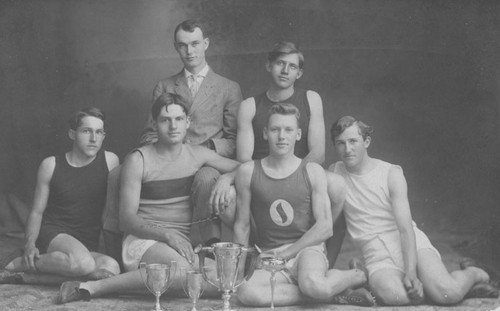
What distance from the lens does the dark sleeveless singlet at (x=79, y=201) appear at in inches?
195

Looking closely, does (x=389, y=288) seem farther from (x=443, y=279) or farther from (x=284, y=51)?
(x=284, y=51)

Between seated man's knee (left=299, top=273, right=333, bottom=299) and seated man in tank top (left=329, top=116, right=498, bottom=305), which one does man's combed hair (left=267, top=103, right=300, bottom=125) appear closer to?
seated man in tank top (left=329, top=116, right=498, bottom=305)

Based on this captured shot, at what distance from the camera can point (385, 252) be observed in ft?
15.0

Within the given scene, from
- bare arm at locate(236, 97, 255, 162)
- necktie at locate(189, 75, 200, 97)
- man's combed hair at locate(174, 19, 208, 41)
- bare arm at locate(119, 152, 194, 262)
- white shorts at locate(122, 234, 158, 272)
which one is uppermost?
man's combed hair at locate(174, 19, 208, 41)

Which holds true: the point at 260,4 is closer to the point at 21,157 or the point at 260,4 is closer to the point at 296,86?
the point at 296,86

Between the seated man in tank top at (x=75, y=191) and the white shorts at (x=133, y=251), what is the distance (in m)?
0.31

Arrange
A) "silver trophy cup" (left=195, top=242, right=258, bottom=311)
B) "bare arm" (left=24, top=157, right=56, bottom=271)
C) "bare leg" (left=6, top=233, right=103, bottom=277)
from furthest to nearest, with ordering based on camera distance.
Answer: "bare arm" (left=24, top=157, right=56, bottom=271) < "bare leg" (left=6, top=233, right=103, bottom=277) < "silver trophy cup" (left=195, top=242, right=258, bottom=311)

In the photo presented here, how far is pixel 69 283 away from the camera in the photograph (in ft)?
14.8

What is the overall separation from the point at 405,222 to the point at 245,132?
3.76ft

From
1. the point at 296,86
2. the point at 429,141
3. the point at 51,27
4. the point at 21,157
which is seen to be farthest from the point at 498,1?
the point at 21,157

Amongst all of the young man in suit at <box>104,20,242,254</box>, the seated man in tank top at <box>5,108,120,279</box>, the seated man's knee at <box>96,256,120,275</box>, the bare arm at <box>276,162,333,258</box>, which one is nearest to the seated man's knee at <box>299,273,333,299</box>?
the bare arm at <box>276,162,333,258</box>

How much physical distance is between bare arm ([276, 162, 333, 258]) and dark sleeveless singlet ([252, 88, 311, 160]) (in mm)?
311

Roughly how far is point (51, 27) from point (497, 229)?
317cm

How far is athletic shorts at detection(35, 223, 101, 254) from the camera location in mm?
4895
